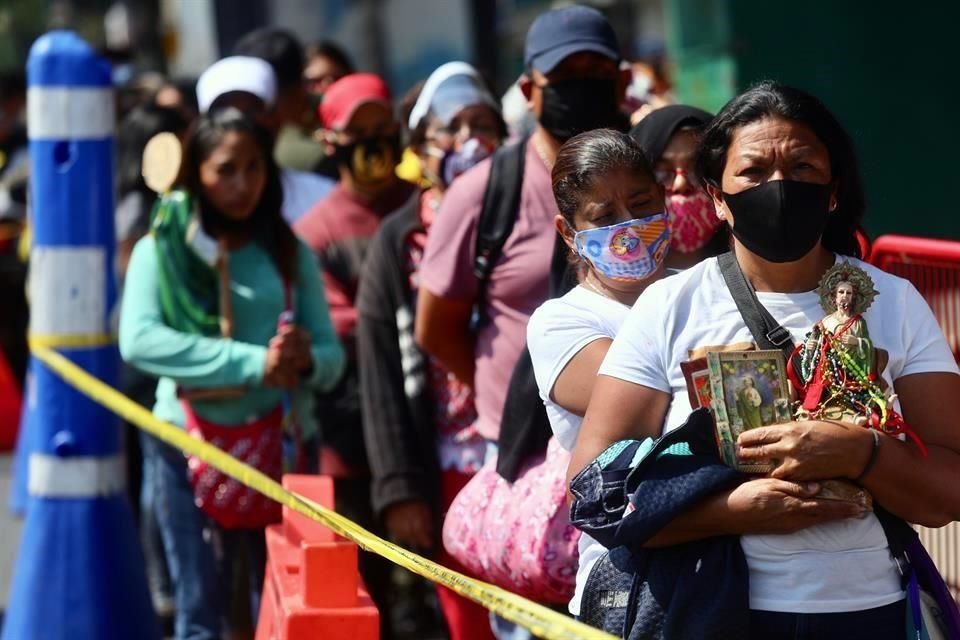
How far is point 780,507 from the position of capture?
9.58 ft

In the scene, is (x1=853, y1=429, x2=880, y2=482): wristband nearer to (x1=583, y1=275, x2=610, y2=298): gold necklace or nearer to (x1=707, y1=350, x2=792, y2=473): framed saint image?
(x1=707, y1=350, x2=792, y2=473): framed saint image

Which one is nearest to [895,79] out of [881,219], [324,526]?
[881,219]

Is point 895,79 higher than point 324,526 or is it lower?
higher

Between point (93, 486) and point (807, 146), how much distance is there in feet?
10.9

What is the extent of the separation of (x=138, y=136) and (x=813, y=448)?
187 inches

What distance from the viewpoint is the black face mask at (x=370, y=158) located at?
20.1 feet

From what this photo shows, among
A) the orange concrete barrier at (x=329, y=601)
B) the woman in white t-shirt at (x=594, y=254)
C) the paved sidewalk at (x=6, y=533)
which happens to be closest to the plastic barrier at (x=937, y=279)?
the woman in white t-shirt at (x=594, y=254)

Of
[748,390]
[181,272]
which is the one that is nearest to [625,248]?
[748,390]

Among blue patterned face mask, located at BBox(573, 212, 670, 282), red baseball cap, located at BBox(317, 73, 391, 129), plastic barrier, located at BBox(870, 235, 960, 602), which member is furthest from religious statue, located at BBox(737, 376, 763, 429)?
red baseball cap, located at BBox(317, 73, 391, 129)

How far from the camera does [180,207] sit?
528cm

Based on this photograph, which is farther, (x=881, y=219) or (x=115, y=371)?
(x=881, y=219)

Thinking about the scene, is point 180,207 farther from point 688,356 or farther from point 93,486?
point 688,356

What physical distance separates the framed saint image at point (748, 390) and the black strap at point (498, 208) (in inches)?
62.5

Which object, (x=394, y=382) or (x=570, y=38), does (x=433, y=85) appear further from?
(x=570, y=38)
